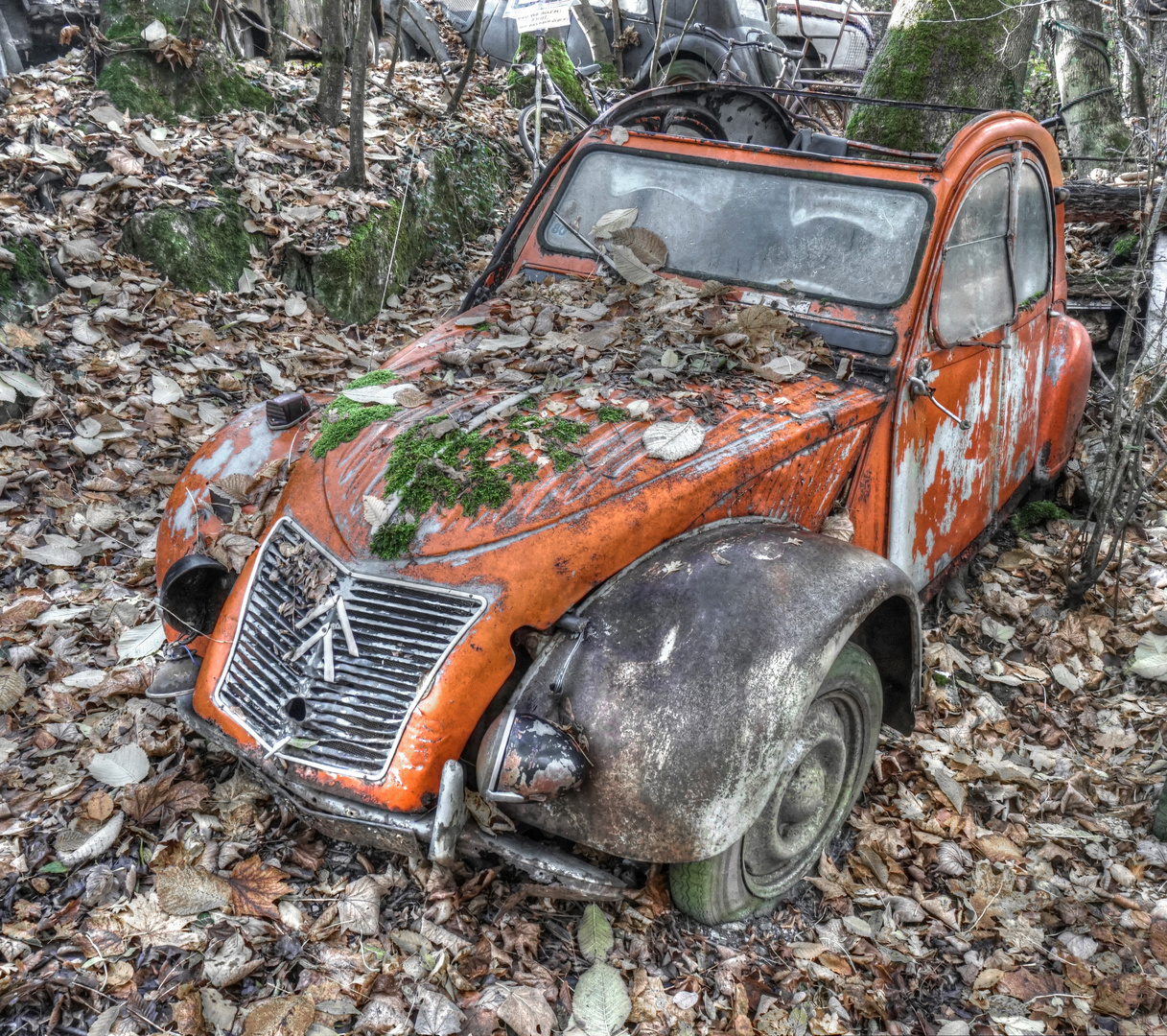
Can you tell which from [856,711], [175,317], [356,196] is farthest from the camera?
[356,196]

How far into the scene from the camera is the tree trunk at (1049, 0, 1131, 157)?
7730 mm

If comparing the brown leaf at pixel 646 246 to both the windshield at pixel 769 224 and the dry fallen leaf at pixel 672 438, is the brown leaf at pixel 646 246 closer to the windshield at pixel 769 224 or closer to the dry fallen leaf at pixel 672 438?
the windshield at pixel 769 224

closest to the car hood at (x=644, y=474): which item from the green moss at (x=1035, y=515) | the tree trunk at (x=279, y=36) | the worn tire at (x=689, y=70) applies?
the green moss at (x=1035, y=515)

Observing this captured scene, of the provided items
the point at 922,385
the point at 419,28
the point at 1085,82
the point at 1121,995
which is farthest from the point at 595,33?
the point at 1121,995

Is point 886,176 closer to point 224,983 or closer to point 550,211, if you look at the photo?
point 550,211

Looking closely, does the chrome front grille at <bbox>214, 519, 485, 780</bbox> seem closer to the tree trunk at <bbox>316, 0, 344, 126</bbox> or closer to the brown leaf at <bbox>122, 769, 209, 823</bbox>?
the brown leaf at <bbox>122, 769, 209, 823</bbox>

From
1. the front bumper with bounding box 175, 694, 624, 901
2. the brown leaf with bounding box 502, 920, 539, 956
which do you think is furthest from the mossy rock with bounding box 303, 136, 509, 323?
the brown leaf with bounding box 502, 920, 539, 956

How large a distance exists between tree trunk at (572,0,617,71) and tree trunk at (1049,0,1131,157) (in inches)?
182

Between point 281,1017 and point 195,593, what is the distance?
1192 mm

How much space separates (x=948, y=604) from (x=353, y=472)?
2932 millimetres

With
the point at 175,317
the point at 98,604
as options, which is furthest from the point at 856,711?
the point at 175,317

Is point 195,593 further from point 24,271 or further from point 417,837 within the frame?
point 24,271

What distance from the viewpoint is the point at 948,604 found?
4.31m

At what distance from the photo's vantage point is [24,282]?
4895 mm
